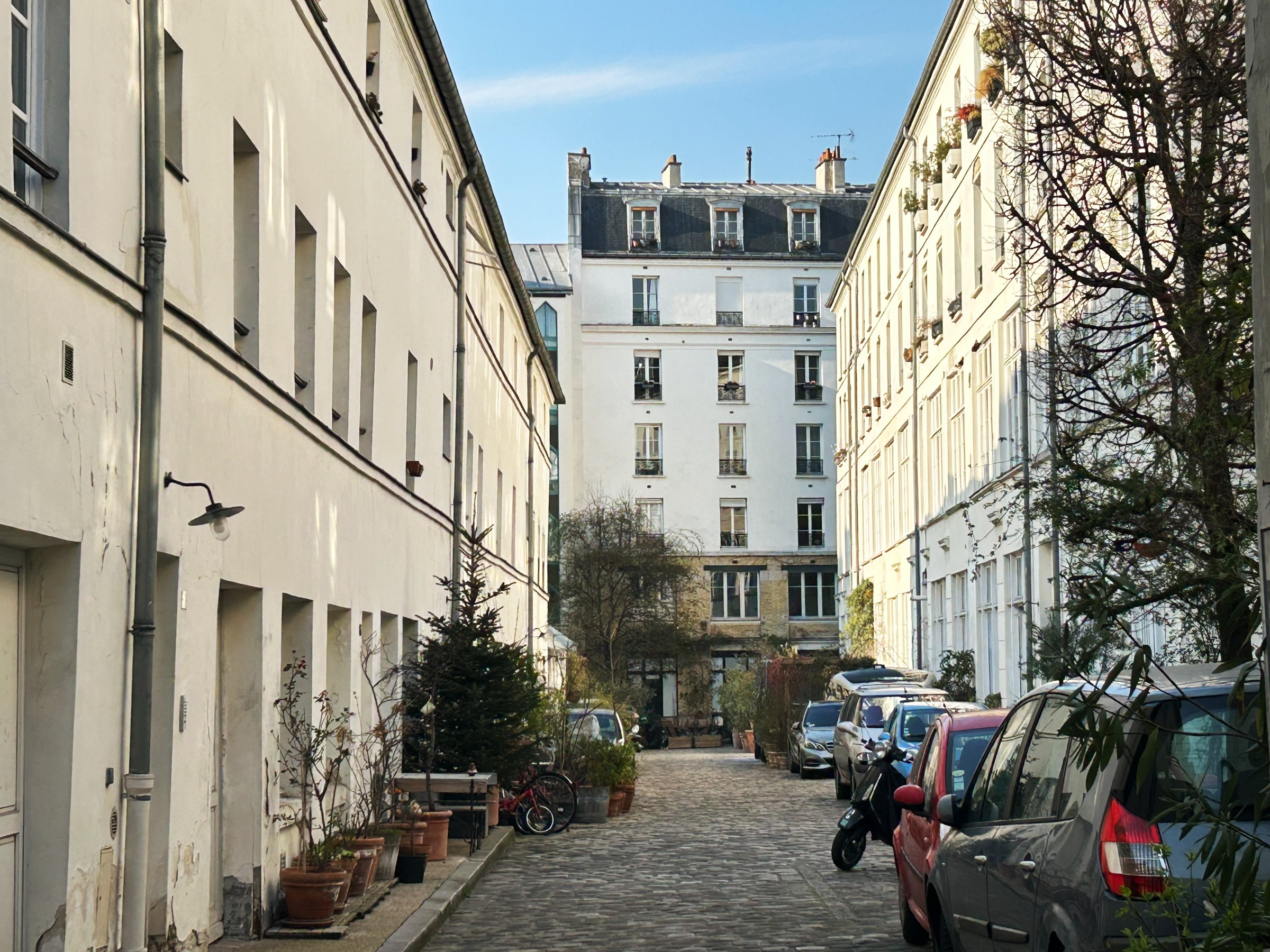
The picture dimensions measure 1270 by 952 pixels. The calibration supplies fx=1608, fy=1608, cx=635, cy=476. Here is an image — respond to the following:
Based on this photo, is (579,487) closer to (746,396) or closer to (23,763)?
(746,396)

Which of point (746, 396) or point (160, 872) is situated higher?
point (746, 396)

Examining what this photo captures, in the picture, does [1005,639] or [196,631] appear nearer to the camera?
[196,631]

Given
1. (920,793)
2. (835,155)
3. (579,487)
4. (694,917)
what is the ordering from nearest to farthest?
1. (920,793)
2. (694,917)
3. (579,487)
4. (835,155)

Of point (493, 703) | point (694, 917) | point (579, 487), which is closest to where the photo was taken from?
point (694, 917)

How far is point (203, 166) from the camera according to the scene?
10688mm

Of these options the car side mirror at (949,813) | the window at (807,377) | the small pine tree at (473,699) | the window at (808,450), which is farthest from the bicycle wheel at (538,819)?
the window at (807,377)

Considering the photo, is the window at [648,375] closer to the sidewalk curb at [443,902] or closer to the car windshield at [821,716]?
the car windshield at [821,716]

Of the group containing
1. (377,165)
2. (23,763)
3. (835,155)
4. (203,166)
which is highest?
(835,155)

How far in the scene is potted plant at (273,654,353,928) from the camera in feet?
38.1

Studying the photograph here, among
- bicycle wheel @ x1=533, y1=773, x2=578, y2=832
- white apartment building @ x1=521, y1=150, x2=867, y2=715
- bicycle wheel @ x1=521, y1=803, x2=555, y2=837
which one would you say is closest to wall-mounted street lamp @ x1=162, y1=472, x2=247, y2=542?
bicycle wheel @ x1=521, y1=803, x2=555, y2=837

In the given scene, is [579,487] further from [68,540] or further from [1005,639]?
[68,540]

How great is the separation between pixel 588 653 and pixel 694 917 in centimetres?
4557

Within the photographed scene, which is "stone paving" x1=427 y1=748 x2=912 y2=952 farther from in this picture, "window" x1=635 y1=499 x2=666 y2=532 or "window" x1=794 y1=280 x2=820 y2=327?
"window" x1=794 y1=280 x2=820 y2=327

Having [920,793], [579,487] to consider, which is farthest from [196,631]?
[579,487]
